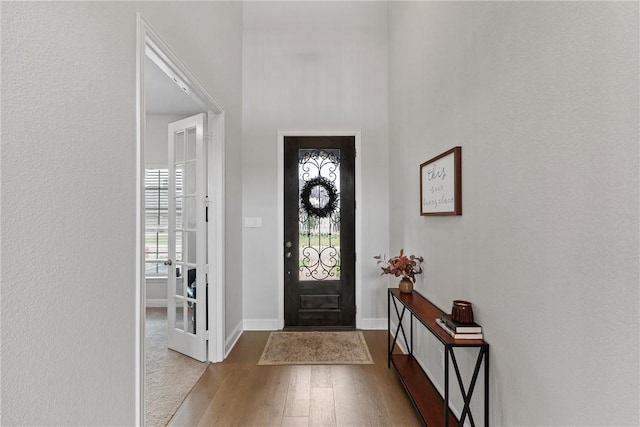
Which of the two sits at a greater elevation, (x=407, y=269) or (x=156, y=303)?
(x=407, y=269)

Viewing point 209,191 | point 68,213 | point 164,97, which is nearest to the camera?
point 68,213

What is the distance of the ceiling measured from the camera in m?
3.51

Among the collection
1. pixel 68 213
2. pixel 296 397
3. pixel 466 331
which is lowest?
pixel 296 397

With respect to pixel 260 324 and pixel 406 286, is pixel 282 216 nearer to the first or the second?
pixel 260 324

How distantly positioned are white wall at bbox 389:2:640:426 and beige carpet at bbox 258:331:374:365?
136 centimetres

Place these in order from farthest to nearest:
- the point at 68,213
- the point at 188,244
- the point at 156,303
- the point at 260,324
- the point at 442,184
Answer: the point at 156,303 < the point at 260,324 < the point at 188,244 < the point at 442,184 < the point at 68,213

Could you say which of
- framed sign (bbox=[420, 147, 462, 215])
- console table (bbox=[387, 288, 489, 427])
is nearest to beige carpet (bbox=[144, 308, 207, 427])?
console table (bbox=[387, 288, 489, 427])

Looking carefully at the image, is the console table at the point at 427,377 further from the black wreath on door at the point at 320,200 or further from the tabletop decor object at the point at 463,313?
the black wreath on door at the point at 320,200

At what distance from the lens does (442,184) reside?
6.66 ft

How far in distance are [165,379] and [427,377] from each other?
2.07 m

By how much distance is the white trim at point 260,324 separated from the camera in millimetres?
3631

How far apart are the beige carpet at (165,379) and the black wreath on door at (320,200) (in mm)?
1906

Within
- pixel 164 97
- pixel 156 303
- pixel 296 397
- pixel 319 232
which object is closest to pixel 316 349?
pixel 296 397

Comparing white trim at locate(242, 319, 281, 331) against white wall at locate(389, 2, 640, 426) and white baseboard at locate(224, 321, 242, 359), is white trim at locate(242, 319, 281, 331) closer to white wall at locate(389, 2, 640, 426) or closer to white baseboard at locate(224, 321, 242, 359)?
white baseboard at locate(224, 321, 242, 359)
